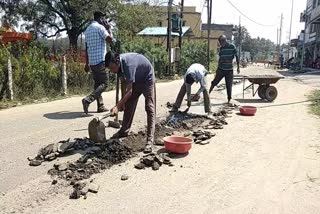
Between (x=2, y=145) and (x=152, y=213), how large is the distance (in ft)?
10.5

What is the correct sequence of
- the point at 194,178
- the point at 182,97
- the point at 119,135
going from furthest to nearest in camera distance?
the point at 182,97 < the point at 119,135 < the point at 194,178

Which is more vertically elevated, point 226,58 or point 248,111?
point 226,58

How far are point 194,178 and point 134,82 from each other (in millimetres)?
1837

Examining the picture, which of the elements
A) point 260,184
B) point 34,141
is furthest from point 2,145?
point 260,184

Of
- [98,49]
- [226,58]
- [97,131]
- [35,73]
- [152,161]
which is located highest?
[98,49]

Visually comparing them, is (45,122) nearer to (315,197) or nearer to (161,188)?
(161,188)

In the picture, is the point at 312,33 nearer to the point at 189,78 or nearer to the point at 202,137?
the point at 189,78

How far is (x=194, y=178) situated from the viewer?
4918mm

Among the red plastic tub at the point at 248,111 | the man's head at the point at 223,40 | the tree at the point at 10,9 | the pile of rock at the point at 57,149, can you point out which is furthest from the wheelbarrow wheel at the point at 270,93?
the tree at the point at 10,9

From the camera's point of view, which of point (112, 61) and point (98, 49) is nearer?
point (112, 61)

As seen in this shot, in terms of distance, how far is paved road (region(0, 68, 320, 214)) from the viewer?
4.06 m

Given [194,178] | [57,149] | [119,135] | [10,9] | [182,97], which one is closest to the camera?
[194,178]

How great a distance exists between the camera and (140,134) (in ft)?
22.5

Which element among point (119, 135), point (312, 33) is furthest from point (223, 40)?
point (312, 33)
